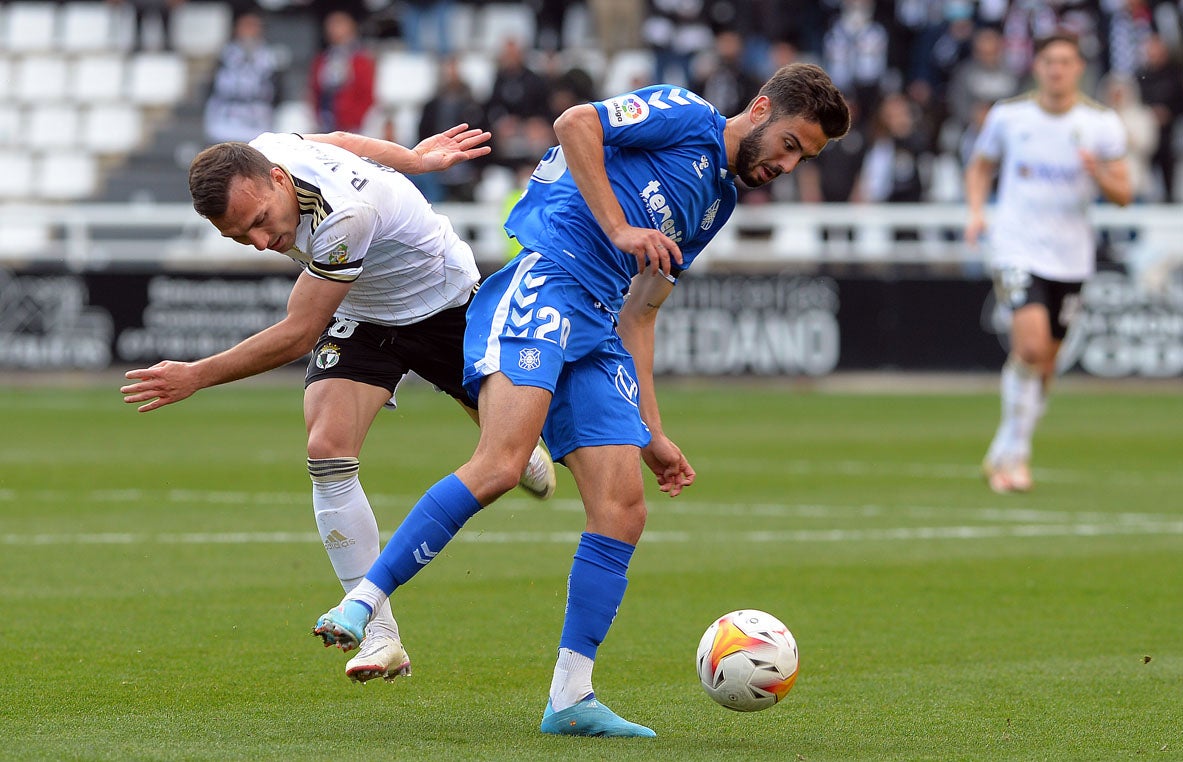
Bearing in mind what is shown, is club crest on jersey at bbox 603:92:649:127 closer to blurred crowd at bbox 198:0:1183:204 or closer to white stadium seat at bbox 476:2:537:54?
blurred crowd at bbox 198:0:1183:204

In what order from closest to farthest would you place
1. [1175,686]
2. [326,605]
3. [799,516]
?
1. [1175,686]
2. [326,605]
3. [799,516]

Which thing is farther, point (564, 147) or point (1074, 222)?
point (1074, 222)

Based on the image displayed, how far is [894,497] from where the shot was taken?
1140 centimetres

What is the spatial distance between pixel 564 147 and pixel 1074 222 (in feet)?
24.0

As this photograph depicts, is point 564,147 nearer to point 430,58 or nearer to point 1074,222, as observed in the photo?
point 1074,222

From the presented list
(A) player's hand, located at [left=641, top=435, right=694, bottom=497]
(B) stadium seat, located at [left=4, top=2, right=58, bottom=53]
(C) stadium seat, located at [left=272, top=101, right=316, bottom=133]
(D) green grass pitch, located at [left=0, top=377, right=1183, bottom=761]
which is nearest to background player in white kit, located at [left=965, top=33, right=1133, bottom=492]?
(D) green grass pitch, located at [left=0, top=377, right=1183, bottom=761]

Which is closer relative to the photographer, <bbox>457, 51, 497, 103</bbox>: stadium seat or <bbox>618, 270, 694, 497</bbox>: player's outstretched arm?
<bbox>618, 270, 694, 497</bbox>: player's outstretched arm


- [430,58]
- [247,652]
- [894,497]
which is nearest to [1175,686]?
[247,652]

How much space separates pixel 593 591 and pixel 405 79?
66.6ft

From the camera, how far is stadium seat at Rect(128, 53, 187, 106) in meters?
26.1

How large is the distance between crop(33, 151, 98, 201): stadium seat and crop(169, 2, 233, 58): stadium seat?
7.63 ft

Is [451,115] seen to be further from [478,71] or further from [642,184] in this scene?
[642,184]

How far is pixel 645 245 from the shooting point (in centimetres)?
532

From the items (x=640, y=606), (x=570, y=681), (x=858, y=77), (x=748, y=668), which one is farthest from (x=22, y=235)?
(x=748, y=668)
